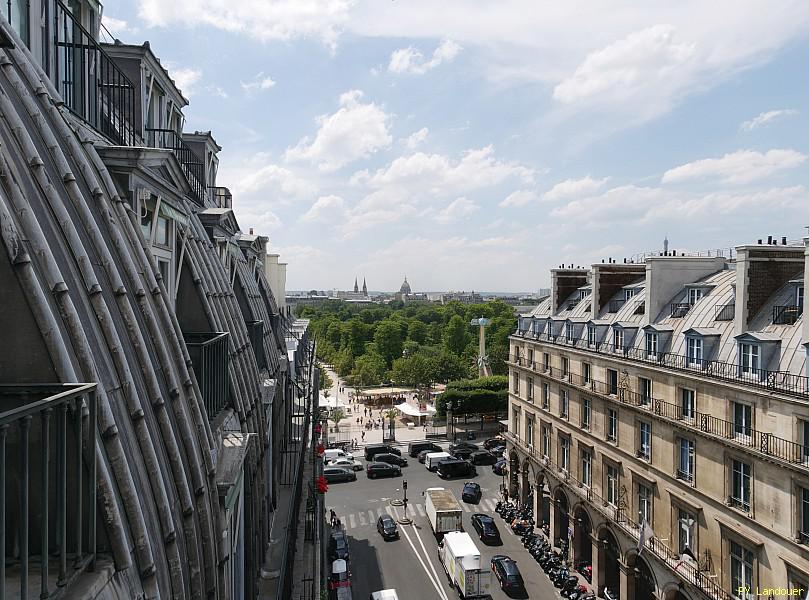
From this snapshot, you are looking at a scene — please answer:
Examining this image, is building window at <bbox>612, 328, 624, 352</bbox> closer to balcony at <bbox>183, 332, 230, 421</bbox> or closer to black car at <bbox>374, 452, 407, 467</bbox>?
balcony at <bbox>183, 332, 230, 421</bbox>

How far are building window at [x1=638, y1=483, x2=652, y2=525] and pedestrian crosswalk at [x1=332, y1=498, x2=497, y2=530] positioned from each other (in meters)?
15.2

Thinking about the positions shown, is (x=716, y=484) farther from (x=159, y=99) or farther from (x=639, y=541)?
(x=159, y=99)

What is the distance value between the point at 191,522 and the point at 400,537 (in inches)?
1185

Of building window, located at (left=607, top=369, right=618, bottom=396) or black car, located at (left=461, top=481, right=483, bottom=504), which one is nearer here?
building window, located at (left=607, top=369, right=618, bottom=396)

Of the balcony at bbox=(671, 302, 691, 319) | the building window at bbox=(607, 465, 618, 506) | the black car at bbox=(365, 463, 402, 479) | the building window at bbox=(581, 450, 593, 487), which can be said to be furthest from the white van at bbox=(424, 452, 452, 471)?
the balcony at bbox=(671, 302, 691, 319)

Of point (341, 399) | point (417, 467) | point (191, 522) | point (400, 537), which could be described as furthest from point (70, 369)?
point (341, 399)

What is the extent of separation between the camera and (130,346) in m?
5.84

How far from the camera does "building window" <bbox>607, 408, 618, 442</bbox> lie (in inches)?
1088

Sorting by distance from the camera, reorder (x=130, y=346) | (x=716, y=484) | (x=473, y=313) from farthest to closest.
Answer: (x=473, y=313)
(x=716, y=484)
(x=130, y=346)

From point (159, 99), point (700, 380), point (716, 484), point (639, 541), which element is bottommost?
point (639, 541)

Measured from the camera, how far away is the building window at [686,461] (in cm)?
2220

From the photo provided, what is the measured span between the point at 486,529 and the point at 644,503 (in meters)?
11.5

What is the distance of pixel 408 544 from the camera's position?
33.0 m

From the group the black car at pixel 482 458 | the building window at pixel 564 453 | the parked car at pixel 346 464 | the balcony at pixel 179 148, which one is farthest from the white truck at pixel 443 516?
the balcony at pixel 179 148
